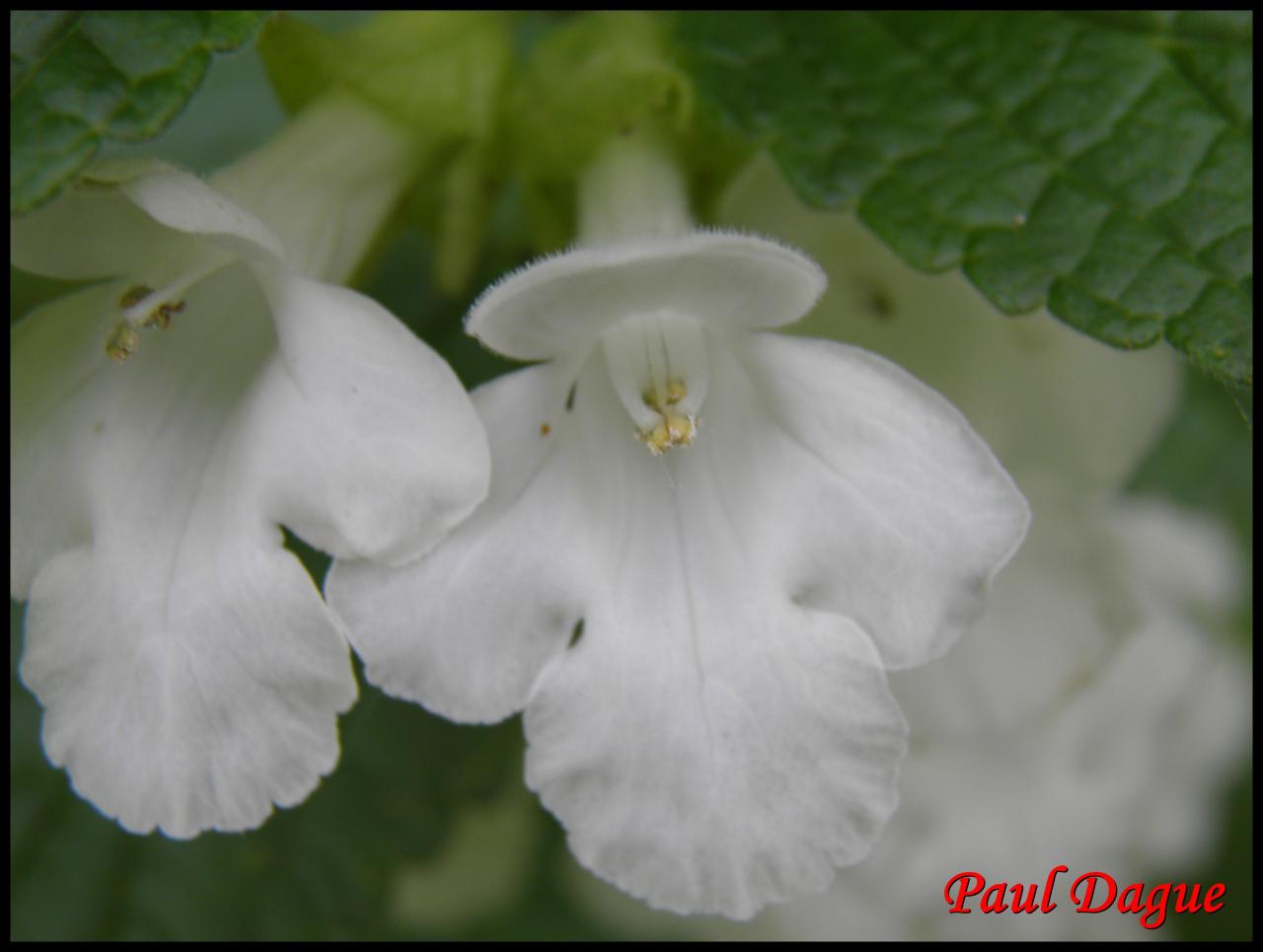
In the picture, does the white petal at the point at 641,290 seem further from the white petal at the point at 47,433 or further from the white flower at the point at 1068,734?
the white flower at the point at 1068,734

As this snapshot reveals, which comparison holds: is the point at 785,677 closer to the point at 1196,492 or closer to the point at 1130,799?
the point at 1130,799

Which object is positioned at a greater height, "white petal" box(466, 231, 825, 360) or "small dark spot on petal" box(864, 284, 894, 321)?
"white petal" box(466, 231, 825, 360)

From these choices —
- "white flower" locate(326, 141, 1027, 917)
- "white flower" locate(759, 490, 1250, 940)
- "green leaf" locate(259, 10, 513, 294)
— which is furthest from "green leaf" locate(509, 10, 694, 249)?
"white flower" locate(759, 490, 1250, 940)

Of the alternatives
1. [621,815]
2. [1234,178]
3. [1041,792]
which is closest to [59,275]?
[621,815]

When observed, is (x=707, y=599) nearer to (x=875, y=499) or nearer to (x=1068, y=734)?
(x=875, y=499)

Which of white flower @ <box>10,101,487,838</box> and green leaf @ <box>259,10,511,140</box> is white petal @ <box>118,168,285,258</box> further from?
green leaf @ <box>259,10,511,140</box>

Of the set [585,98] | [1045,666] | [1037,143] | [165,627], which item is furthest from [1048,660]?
[165,627]
